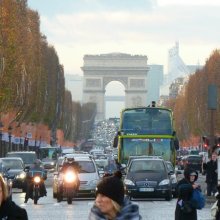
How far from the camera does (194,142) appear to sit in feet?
542

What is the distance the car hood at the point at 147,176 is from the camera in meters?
39.7

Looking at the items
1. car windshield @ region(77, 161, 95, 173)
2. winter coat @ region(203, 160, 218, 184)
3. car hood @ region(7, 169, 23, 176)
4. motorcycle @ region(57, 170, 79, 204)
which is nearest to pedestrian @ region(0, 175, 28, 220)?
motorcycle @ region(57, 170, 79, 204)

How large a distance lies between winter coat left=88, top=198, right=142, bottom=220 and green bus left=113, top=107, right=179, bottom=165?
125ft

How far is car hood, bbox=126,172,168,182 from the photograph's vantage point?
39719mm

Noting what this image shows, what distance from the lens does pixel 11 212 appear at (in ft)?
31.0

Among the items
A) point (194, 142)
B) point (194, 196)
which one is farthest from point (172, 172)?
point (194, 142)

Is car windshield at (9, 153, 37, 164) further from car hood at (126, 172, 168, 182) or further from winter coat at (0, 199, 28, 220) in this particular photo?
winter coat at (0, 199, 28, 220)

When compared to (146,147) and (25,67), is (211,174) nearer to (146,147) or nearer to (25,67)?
(146,147)

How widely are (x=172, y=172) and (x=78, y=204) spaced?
5.38 metres

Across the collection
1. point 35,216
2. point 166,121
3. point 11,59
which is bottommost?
point 35,216

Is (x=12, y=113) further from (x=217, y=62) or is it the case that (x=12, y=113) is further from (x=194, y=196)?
(x=194, y=196)

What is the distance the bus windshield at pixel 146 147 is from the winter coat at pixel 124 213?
39.3m

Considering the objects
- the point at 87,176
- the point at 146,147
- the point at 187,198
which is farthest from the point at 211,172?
the point at 187,198

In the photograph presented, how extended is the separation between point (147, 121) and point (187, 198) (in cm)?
3245
